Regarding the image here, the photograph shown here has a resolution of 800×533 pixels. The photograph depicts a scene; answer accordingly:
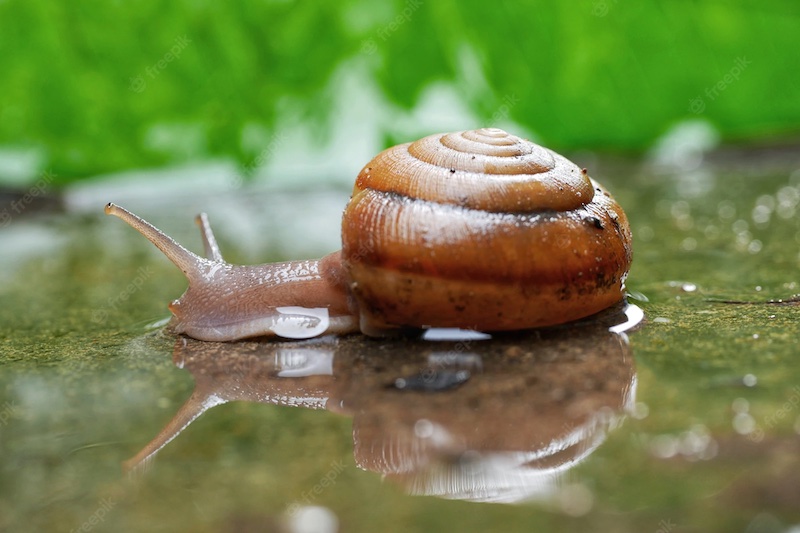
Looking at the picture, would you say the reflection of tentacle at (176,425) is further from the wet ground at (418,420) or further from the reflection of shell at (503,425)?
the reflection of shell at (503,425)

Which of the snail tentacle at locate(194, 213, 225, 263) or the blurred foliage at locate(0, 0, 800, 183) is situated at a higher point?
the blurred foliage at locate(0, 0, 800, 183)

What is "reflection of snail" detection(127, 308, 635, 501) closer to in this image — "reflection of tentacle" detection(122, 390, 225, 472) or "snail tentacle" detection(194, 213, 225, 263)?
"reflection of tentacle" detection(122, 390, 225, 472)

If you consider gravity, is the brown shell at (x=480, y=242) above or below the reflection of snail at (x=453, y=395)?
above

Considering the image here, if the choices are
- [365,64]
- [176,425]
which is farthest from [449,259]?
[365,64]

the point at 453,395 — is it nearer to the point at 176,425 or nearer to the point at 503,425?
the point at 503,425

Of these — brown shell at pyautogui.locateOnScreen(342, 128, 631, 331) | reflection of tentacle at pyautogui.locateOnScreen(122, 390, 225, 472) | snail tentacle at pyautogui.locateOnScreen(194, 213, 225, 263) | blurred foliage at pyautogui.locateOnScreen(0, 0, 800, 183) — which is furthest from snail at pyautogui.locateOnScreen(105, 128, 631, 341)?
blurred foliage at pyautogui.locateOnScreen(0, 0, 800, 183)

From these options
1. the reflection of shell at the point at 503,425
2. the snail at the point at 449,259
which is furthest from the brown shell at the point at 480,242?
the reflection of shell at the point at 503,425

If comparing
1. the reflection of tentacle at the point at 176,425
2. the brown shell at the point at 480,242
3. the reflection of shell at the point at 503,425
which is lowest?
the reflection of tentacle at the point at 176,425
